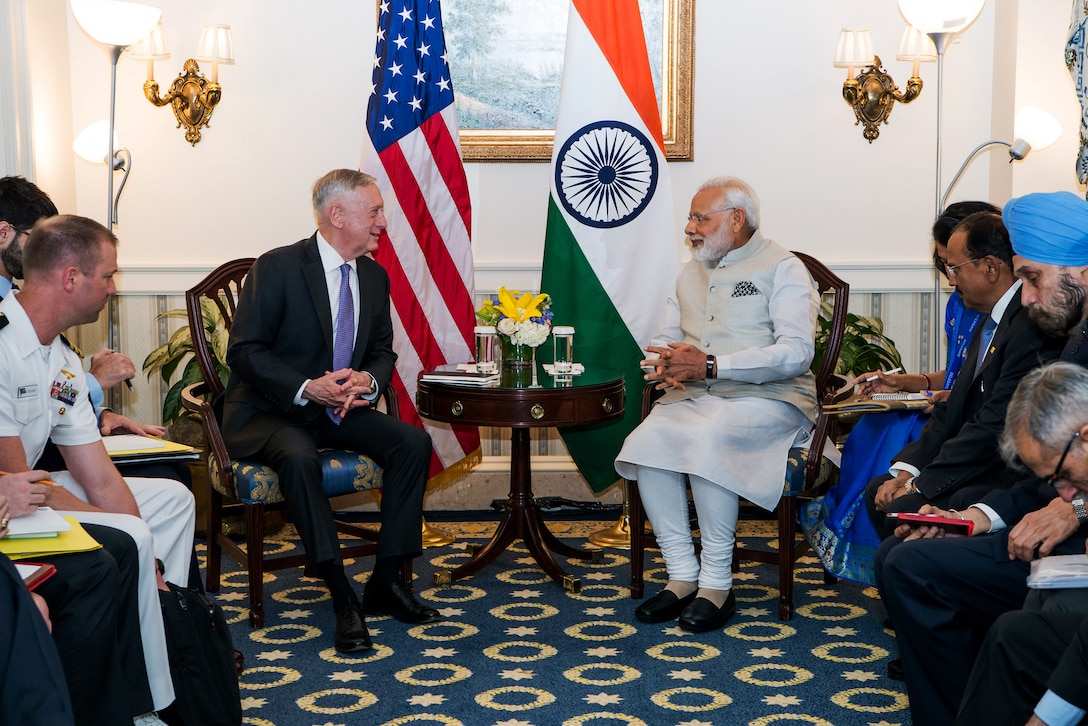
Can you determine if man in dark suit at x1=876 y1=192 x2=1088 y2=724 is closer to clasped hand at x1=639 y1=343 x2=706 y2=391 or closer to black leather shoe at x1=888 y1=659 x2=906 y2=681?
black leather shoe at x1=888 y1=659 x2=906 y2=681

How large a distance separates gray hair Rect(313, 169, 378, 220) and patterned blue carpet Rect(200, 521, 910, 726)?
1.42 metres

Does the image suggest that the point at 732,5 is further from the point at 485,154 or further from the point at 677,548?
the point at 677,548

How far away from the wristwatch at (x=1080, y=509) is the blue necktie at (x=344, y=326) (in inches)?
99.0

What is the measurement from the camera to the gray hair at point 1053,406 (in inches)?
87.9

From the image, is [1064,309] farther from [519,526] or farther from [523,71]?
[523,71]

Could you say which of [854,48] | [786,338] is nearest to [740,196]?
[786,338]

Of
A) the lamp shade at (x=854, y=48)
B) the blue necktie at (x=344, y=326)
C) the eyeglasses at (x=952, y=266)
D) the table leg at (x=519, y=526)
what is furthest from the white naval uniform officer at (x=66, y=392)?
the lamp shade at (x=854, y=48)

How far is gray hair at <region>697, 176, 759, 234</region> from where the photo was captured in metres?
4.18

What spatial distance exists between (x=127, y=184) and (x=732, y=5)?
292cm

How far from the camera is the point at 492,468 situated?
539cm

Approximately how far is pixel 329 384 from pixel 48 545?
1.54m

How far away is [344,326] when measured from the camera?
13.6 ft

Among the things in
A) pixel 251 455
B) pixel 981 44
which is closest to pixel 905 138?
pixel 981 44

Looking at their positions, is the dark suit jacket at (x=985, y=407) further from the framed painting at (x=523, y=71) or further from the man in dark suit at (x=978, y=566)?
the framed painting at (x=523, y=71)
